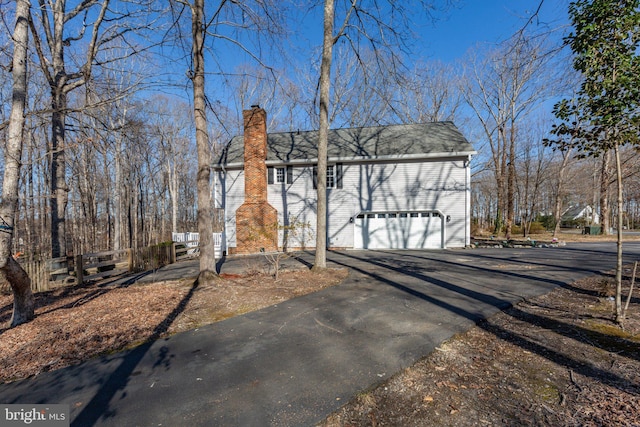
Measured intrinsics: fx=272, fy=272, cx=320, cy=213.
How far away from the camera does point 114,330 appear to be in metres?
4.29

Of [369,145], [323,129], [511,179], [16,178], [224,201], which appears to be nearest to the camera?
[16,178]

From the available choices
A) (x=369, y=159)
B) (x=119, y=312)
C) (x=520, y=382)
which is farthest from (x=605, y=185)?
(x=119, y=312)

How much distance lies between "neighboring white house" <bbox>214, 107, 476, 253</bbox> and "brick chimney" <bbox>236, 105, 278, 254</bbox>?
0.73 feet

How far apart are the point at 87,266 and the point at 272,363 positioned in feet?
25.8

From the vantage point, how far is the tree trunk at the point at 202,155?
275 inches

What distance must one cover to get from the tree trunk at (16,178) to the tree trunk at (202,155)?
3.05m

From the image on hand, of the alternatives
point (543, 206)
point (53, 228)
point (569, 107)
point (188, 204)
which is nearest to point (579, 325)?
point (569, 107)

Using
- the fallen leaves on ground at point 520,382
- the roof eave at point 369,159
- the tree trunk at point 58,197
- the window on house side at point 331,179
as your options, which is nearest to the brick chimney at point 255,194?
the roof eave at point 369,159

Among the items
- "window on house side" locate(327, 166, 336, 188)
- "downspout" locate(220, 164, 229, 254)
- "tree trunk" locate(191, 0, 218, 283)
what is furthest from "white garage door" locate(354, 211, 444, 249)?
"tree trunk" locate(191, 0, 218, 283)

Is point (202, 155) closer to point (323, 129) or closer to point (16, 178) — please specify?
point (16, 178)

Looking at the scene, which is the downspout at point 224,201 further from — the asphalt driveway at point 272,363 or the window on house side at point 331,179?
the asphalt driveway at point 272,363

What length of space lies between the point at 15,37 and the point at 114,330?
5.27 meters

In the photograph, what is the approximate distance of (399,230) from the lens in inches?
566

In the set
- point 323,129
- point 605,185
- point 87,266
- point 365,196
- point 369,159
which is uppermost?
point 369,159
